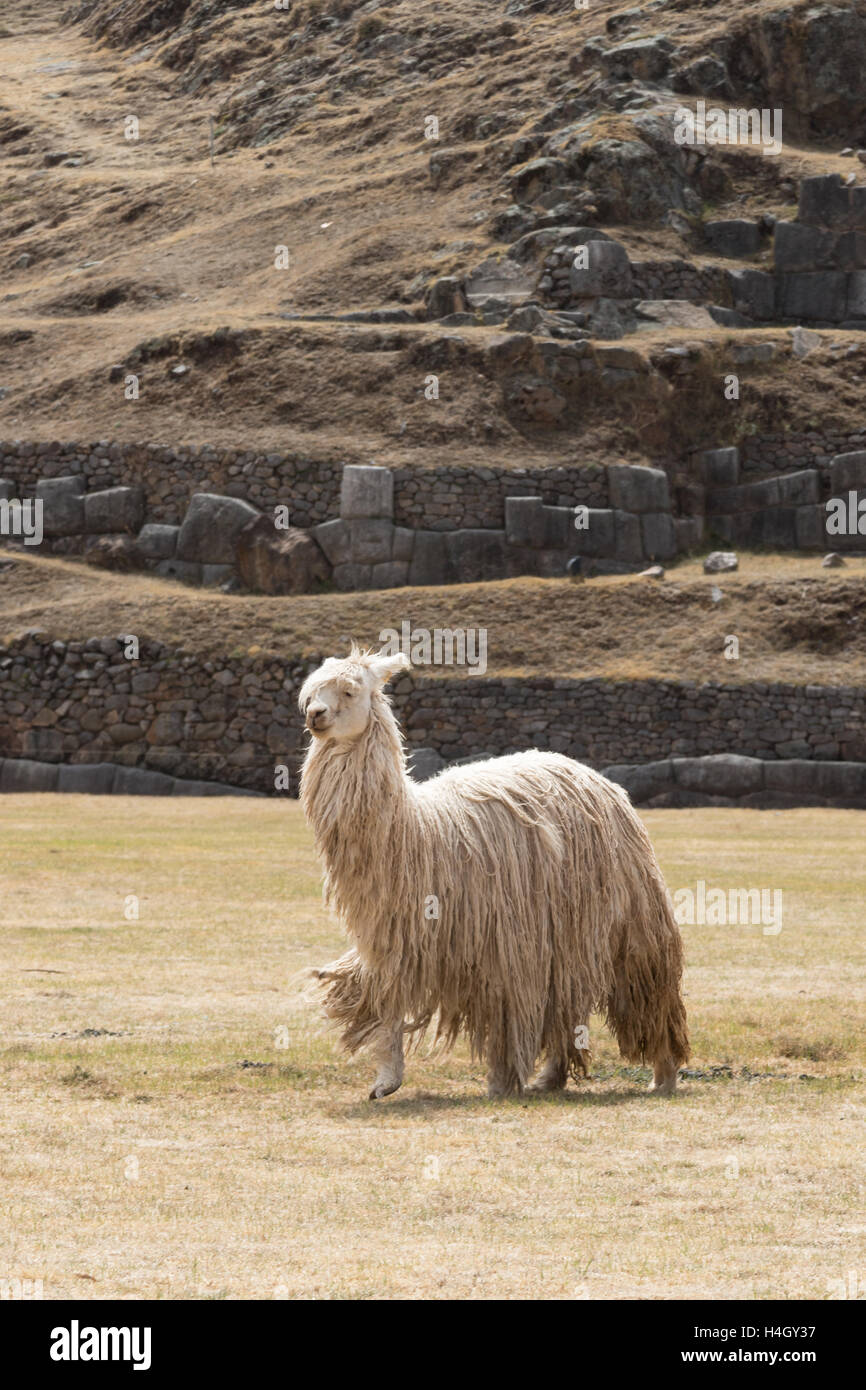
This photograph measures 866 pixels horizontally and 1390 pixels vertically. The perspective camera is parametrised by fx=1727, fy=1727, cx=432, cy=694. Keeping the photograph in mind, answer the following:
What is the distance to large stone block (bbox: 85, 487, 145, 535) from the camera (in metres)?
36.8

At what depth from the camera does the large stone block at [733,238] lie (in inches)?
1797

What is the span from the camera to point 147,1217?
5594 millimetres

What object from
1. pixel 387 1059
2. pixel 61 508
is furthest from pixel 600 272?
pixel 387 1059

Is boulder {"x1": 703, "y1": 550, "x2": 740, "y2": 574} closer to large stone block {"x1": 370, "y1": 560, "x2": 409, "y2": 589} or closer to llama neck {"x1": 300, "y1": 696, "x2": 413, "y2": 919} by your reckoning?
large stone block {"x1": 370, "y1": 560, "x2": 409, "y2": 589}

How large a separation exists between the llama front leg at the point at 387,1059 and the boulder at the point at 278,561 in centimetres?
2745

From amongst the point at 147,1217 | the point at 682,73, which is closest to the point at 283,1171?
the point at 147,1217

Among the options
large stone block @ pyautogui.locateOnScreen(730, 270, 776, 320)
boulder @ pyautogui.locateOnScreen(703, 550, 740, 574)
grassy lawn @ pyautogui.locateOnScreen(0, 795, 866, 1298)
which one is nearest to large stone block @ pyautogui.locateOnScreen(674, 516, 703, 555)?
boulder @ pyautogui.locateOnScreen(703, 550, 740, 574)

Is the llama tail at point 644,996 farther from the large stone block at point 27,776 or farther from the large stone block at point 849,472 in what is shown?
the large stone block at point 849,472

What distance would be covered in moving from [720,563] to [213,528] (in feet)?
34.8

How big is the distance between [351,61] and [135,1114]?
57.3 m

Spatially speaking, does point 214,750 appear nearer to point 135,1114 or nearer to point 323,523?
point 323,523

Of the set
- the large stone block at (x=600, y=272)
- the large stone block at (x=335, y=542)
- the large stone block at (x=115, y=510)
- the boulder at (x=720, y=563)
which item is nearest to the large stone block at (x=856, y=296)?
the large stone block at (x=600, y=272)

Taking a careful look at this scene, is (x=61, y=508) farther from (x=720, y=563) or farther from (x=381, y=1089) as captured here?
(x=381, y=1089)

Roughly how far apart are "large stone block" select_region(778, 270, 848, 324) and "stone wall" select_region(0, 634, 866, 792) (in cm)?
1717
